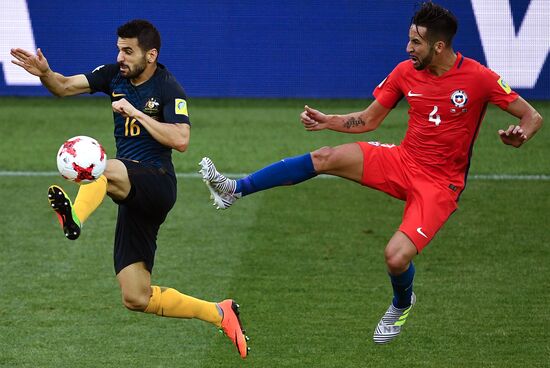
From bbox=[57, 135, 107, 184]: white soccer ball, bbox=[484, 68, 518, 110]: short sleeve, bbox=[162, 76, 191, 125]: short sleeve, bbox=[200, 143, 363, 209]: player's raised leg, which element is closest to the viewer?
bbox=[57, 135, 107, 184]: white soccer ball

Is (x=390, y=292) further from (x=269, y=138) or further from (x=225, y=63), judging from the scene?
(x=225, y=63)

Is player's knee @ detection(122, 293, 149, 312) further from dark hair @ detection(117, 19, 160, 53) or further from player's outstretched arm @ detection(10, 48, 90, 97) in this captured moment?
dark hair @ detection(117, 19, 160, 53)

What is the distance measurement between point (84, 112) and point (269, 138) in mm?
3585

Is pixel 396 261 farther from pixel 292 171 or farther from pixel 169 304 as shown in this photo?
pixel 169 304

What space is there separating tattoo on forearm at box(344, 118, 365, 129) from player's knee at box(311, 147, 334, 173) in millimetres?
466

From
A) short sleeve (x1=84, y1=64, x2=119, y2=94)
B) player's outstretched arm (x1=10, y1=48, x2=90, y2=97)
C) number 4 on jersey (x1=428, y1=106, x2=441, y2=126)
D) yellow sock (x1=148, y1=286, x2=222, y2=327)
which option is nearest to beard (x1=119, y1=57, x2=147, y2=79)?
short sleeve (x1=84, y1=64, x2=119, y2=94)

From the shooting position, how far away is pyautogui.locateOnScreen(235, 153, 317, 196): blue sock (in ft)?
27.7

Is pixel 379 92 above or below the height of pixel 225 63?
above

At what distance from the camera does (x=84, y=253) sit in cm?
1148

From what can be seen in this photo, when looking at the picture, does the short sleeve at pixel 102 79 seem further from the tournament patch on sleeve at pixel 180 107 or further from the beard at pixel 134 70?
the tournament patch on sleeve at pixel 180 107

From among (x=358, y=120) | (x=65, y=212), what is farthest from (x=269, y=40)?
(x=65, y=212)

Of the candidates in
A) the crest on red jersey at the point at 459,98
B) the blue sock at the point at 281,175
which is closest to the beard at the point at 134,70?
the blue sock at the point at 281,175

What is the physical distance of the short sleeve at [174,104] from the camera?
25.5ft

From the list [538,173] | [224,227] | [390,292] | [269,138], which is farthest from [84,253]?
[538,173]
